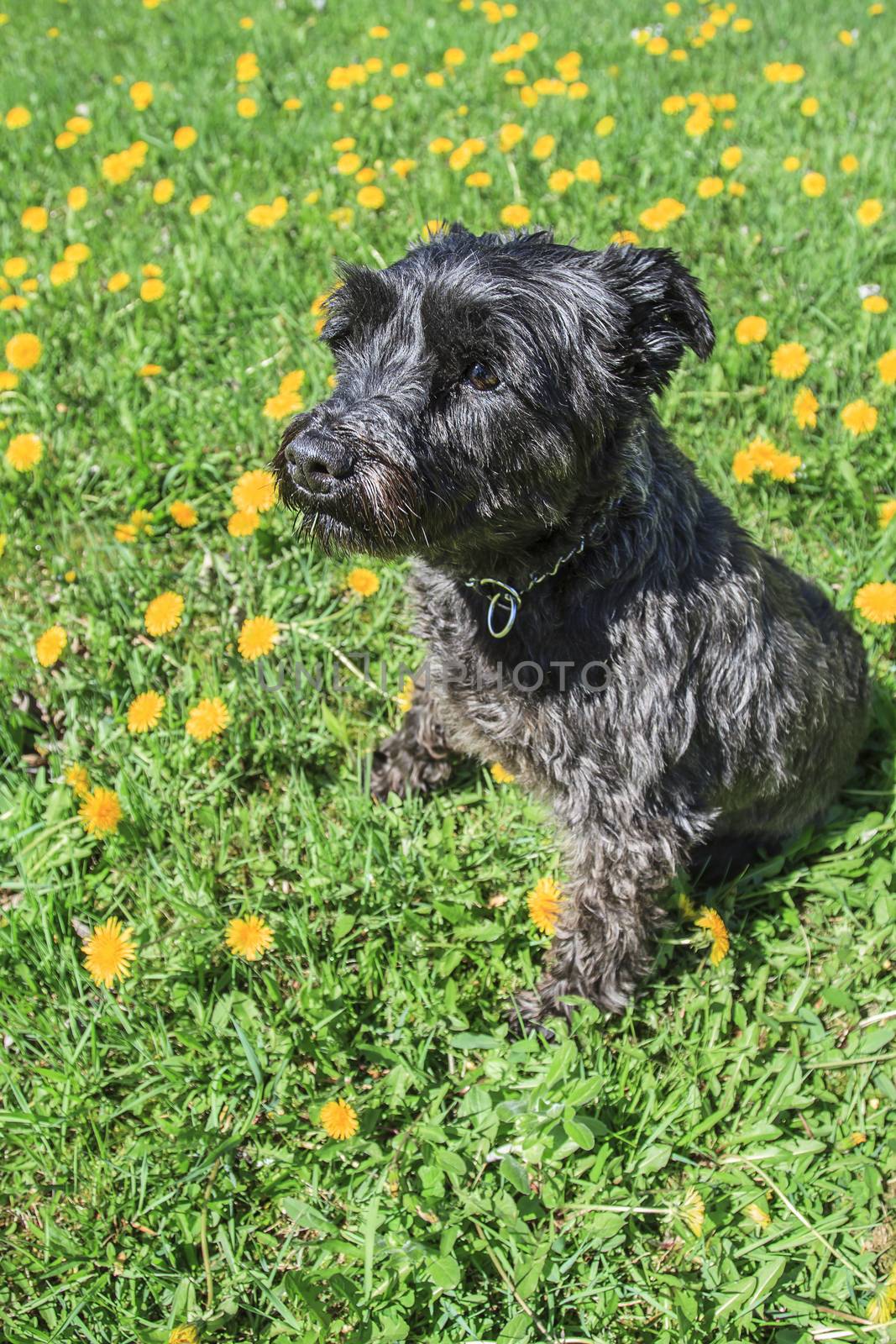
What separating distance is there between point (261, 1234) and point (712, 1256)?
125 centimetres

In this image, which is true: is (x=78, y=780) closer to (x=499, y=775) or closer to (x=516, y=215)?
(x=499, y=775)

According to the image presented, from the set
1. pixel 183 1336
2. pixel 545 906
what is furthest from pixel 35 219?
pixel 183 1336

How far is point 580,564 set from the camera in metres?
2.73

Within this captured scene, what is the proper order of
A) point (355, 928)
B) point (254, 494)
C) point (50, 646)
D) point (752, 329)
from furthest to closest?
point (752, 329), point (254, 494), point (50, 646), point (355, 928)

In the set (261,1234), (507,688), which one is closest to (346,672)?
(507,688)

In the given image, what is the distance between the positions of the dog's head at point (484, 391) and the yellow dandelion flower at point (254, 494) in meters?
1.15

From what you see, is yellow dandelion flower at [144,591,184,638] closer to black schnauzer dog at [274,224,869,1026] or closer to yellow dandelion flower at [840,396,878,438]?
black schnauzer dog at [274,224,869,1026]

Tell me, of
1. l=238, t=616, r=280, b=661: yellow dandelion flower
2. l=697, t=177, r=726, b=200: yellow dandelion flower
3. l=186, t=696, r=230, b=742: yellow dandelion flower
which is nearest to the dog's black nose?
l=238, t=616, r=280, b=661: yellow dandelion flower

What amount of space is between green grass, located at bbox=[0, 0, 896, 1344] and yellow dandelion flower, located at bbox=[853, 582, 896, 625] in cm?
30

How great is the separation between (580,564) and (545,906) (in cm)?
114

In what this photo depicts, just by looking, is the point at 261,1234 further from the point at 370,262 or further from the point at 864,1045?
the point at 370,262

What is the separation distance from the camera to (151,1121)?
289 centimetres

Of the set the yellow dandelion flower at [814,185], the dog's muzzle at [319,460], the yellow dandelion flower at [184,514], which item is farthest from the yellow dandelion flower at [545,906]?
the yellow dandelion flower at [814,185]

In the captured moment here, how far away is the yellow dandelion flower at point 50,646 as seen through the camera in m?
3.47
